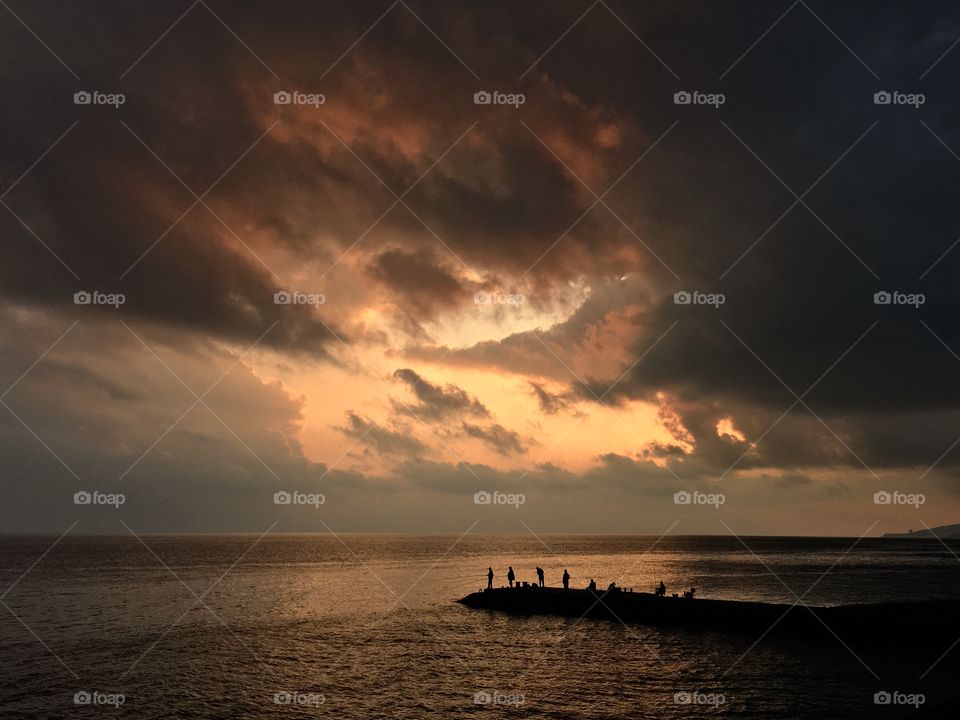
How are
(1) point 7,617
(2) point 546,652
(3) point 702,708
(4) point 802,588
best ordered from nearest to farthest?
(3) point 702,708 → (2) point 546,652 → (1) point 7,617 → (4) point 802,588

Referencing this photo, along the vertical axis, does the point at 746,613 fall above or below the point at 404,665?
above

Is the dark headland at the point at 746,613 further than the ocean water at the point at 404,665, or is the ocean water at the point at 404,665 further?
the dark headland at the point at 746,613

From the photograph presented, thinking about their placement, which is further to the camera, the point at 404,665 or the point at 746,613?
the point at 746,613

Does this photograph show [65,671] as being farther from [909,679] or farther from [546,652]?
[909,679]

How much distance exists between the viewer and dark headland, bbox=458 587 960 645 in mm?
34688

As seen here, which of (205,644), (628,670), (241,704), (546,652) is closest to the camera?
(241,704)

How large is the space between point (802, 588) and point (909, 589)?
38.5 ft

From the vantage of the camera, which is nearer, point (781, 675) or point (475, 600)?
point (781, 675)

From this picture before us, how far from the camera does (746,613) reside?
133 feet

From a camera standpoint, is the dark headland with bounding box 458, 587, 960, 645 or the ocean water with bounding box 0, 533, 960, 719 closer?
the ocean water with bounding box 0, 533, 960, 719

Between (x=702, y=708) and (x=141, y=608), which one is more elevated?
(x=141, y=608)

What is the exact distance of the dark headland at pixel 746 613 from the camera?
34.7 metres

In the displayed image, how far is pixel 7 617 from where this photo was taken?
49.7 meters

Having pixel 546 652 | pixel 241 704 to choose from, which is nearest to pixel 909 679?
pixel 546 652
